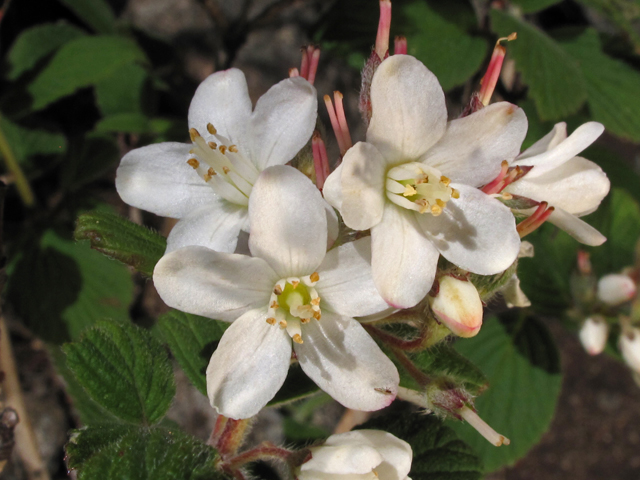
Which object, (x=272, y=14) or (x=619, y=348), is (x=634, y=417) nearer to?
(x=619, y=348)

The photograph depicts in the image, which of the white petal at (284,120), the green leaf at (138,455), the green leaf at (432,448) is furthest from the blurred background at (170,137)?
the white petal at (284,120)

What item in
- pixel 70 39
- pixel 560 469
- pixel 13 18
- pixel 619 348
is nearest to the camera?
pixel 619 348

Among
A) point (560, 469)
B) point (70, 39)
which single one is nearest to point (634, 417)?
point (560, 469)

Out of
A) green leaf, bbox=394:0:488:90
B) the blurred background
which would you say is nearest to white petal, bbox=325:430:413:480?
the blurred background

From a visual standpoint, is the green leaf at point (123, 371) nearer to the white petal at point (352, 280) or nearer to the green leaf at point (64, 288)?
the white petal at point (352, 280)

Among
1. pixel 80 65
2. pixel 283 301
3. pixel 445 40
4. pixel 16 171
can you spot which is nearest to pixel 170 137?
pixel 80 65
